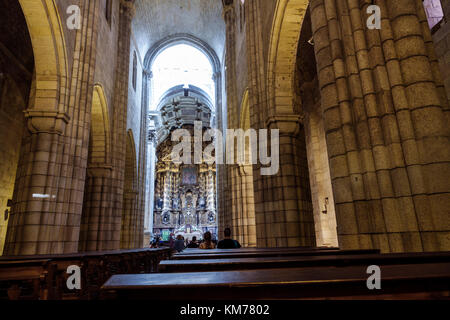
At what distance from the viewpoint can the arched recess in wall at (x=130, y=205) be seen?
13797mm

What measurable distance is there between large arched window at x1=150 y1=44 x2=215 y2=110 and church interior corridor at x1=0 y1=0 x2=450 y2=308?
12.8 ft

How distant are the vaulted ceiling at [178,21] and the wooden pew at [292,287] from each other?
16.8 m

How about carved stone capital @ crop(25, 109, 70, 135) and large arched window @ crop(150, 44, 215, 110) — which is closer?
carved stone capital @ crop(25, 109, 70, 135)

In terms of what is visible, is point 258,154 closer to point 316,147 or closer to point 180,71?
point 316,147

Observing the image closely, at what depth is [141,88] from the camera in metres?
16.9

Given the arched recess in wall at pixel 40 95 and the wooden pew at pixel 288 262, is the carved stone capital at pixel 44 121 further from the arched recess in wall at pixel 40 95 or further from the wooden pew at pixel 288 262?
the wooden pew at pixel 288 262

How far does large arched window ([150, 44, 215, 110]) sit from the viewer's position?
69.6 feet

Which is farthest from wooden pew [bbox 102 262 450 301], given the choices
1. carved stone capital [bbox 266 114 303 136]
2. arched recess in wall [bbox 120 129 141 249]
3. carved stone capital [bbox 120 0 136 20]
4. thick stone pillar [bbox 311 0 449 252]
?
carved stone capital [bbox 120 0 136 20]

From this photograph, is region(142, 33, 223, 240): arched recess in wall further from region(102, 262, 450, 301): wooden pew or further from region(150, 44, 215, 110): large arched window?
region(102, 262, 450, 301): wooden pew

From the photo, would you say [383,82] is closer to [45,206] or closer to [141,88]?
[45,206]

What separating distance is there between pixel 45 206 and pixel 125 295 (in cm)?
630

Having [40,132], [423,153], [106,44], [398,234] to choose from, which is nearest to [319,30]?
[423,153]

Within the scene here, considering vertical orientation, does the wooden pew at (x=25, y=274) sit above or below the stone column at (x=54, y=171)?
below

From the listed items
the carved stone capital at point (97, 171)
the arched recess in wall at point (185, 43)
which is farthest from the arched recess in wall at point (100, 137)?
the arched recess in wall at point (185, 43)
